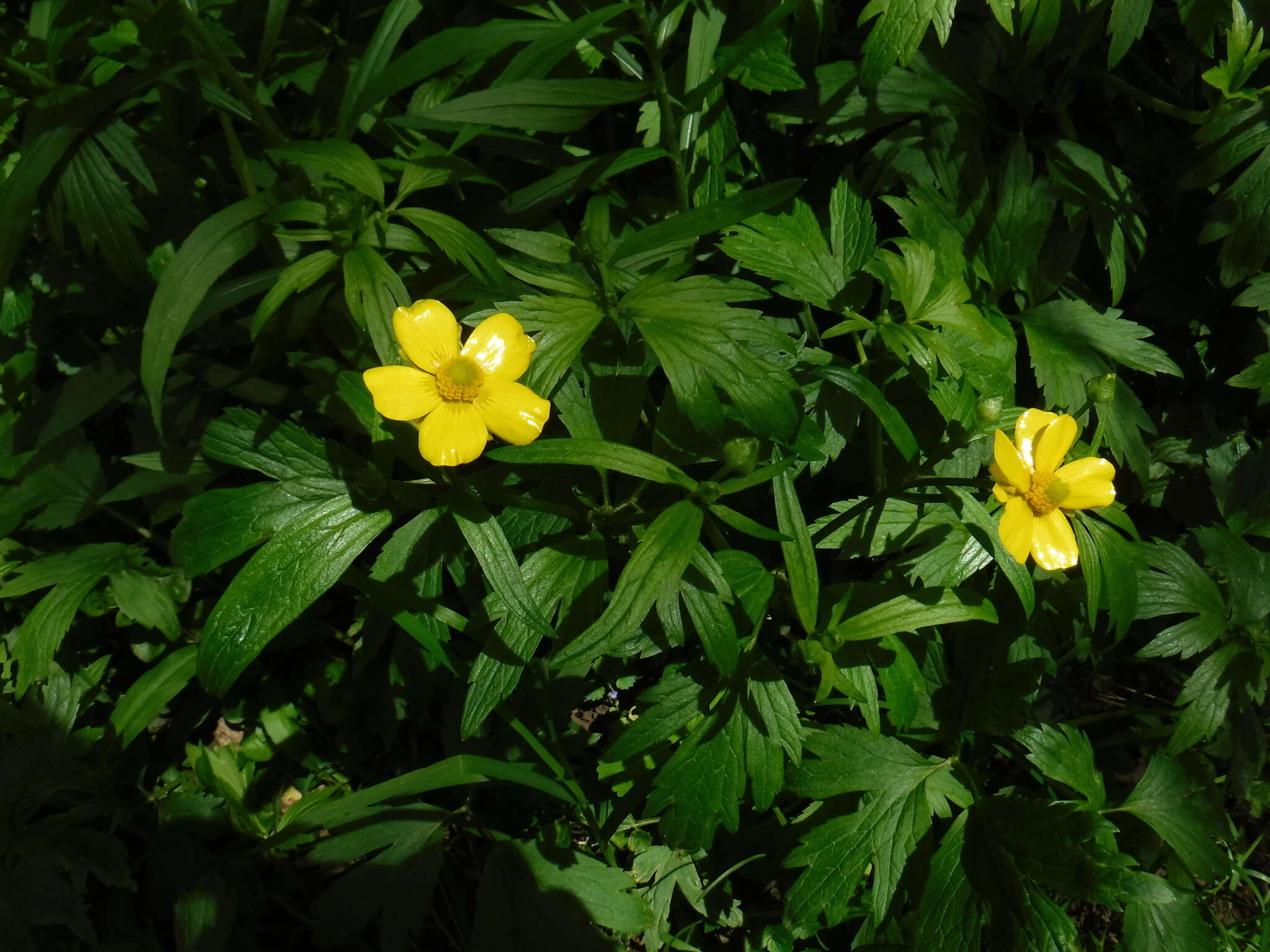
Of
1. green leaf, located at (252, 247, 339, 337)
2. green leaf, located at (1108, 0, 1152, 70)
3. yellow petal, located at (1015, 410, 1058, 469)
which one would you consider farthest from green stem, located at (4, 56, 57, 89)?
green leaf, located at (1108, 0, 1152, 70)

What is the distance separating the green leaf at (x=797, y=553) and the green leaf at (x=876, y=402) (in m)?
0.18

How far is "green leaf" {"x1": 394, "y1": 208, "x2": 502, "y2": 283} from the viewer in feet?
5.22

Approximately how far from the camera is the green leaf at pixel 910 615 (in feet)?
5.22

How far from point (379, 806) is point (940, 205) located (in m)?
1.82

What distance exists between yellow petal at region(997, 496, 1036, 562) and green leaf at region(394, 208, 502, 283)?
95 cm

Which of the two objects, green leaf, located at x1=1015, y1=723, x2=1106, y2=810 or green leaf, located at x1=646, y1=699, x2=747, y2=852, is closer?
green leaf, located at x1=646, y1=699, x2=747, y2=852

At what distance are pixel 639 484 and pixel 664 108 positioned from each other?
0.73 meters

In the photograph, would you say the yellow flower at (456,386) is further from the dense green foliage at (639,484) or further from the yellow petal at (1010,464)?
the yellow petal at (1010,464)

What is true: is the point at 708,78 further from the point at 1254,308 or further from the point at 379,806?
the point at 379,806

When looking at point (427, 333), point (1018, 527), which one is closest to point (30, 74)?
point (427, 333)

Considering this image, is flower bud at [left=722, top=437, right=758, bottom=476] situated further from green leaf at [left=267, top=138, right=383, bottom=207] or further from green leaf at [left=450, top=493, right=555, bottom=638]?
green leaf at [left=267, top=138, right=383, bottom=207]

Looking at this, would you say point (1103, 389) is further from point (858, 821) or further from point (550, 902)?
point (550, 902)

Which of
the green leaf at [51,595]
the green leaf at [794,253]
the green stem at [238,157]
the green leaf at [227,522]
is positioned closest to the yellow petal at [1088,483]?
the green leaf at [794,253]

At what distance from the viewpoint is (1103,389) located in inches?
63.5
